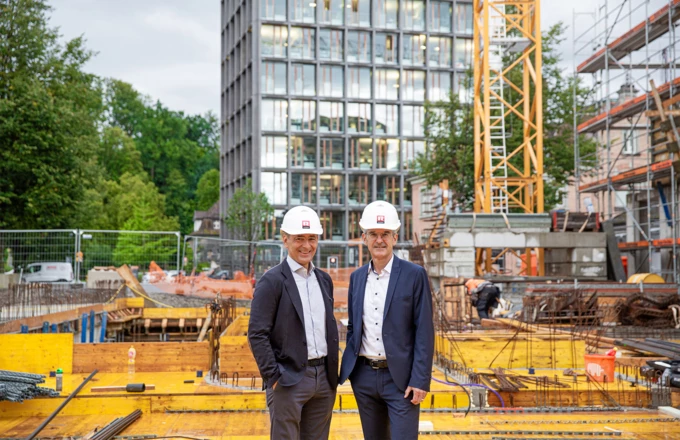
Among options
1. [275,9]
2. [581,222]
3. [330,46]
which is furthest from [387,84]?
[581,222]

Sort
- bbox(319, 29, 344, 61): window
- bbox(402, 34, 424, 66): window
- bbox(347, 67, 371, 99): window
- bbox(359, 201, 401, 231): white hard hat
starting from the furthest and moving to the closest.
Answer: bbox(402, 34, 424, 66): window → bbox(347, 67, 371, 99): window → bbox(319, 29, 344, 61): window → bbox(359, 201, 401, 231): white hard hat

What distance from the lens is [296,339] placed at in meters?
5.39

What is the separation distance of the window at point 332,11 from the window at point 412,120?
957 centimetres

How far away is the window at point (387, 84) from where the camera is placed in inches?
2596

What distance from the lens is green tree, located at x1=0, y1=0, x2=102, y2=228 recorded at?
105 feet

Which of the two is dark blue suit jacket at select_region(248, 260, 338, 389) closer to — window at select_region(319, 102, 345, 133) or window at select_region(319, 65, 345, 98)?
window at select_region(319, 102, 345, 133)

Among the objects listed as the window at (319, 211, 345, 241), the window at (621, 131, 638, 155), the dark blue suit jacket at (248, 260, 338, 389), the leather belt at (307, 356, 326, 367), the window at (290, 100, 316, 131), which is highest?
the window at (290, 100, 316, 131)

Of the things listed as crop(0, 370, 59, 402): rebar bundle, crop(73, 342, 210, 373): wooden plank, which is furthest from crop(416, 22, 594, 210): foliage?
crop(0, 370, 59, 402): rebar bundle

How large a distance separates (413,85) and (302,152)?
11.9 m

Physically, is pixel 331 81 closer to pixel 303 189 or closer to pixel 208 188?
pixel 303 189

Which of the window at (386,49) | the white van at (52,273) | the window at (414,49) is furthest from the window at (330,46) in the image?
the white van at (52,273)

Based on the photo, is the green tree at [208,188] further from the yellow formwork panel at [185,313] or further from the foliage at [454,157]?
the yellow formwork panel at [185,313]

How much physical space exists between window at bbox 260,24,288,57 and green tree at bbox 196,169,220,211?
90.5 feet

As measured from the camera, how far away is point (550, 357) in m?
12.5
